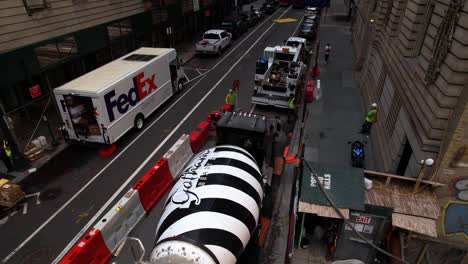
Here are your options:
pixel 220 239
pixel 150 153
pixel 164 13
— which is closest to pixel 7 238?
pixel 150 153

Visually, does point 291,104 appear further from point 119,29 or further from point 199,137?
point 119,29

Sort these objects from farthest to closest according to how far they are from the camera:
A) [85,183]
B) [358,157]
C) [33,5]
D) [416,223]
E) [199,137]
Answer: [33,5] < [199,137] < [85,183] < [358,157] < [416,223]

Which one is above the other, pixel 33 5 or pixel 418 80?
pixel 33 5

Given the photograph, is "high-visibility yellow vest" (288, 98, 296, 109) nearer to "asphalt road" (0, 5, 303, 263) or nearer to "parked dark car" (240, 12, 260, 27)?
"asphalt road" (0, 5, 303, 263)

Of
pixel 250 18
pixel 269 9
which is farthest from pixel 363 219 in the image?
pixel 269 9

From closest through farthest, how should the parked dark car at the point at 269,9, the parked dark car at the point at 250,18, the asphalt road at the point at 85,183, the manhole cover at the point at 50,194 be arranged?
the asphalt road at the point at 85,183
the manhole cover at the point at 50,194
the parked dark car at the point at 250,18
the parked dark car at the point at 269,9

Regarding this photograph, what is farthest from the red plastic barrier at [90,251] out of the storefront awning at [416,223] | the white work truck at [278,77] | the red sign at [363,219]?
the white work truck at [278,77]

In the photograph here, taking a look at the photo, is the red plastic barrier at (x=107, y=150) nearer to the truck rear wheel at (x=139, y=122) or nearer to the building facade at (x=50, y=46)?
the truck rear wheel at (x=139, y=122)
